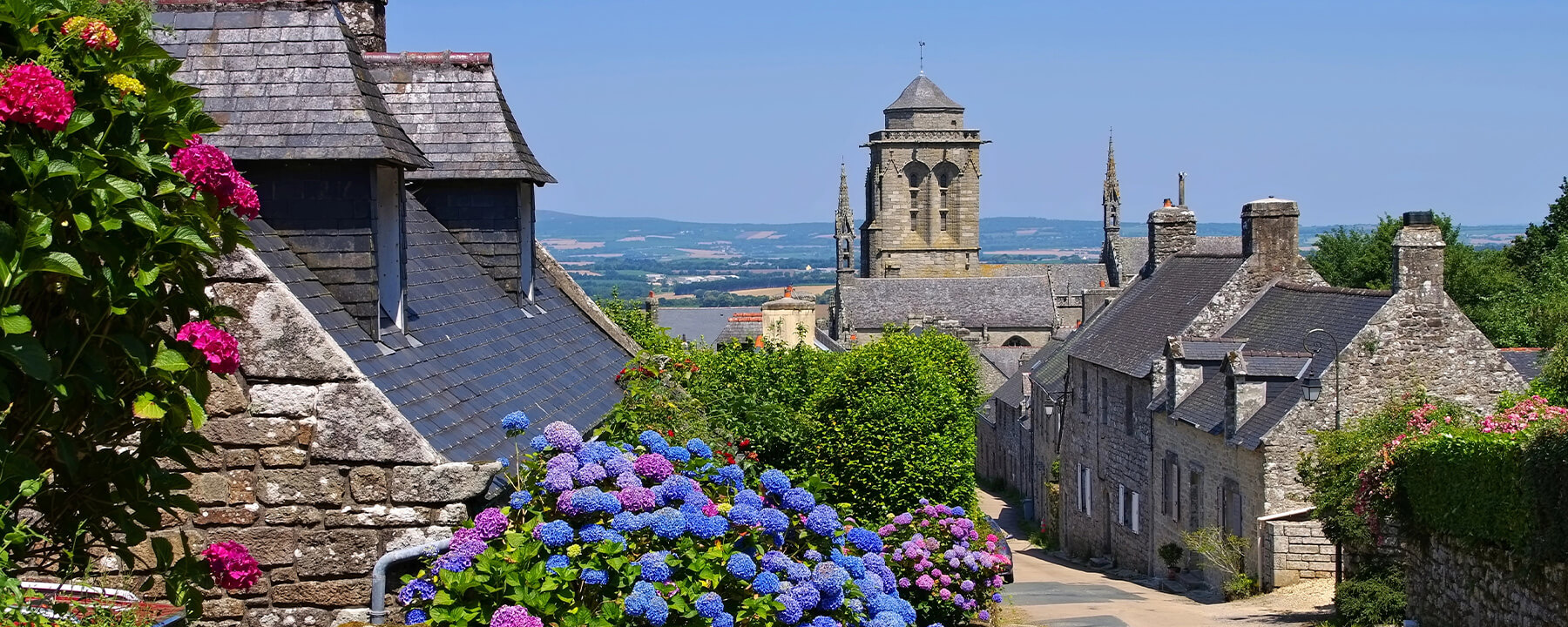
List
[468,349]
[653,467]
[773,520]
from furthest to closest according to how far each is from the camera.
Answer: [468,349] < [653,467] < [773,520]

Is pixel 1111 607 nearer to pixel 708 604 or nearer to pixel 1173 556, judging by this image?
pixel 1173 556

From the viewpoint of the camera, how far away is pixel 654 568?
655 cm

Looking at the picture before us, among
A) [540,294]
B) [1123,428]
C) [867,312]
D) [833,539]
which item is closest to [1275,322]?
[1123,428]

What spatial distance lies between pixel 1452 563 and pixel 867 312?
214 ft

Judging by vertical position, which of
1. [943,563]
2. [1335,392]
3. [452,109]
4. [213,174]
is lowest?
[943,563]

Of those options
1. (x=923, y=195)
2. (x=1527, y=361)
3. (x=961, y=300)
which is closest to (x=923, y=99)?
(x=923, y=195)

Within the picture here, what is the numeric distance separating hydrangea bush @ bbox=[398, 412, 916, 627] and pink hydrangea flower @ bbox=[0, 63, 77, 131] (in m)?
2.52

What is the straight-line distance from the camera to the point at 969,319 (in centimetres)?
8250

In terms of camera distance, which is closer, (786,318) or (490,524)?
(490,524)

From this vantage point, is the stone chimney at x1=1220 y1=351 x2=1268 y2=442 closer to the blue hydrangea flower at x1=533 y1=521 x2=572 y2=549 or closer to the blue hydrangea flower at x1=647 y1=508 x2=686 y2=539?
the blue hydrangea flower at x1=647 y1=508 x2=686 y2=539

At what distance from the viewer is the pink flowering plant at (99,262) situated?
16.1ft

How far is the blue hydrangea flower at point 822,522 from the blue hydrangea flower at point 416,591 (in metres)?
1.82

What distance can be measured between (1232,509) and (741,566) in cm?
1855

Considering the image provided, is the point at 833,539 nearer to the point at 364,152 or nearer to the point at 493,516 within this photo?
the point at 493,516
